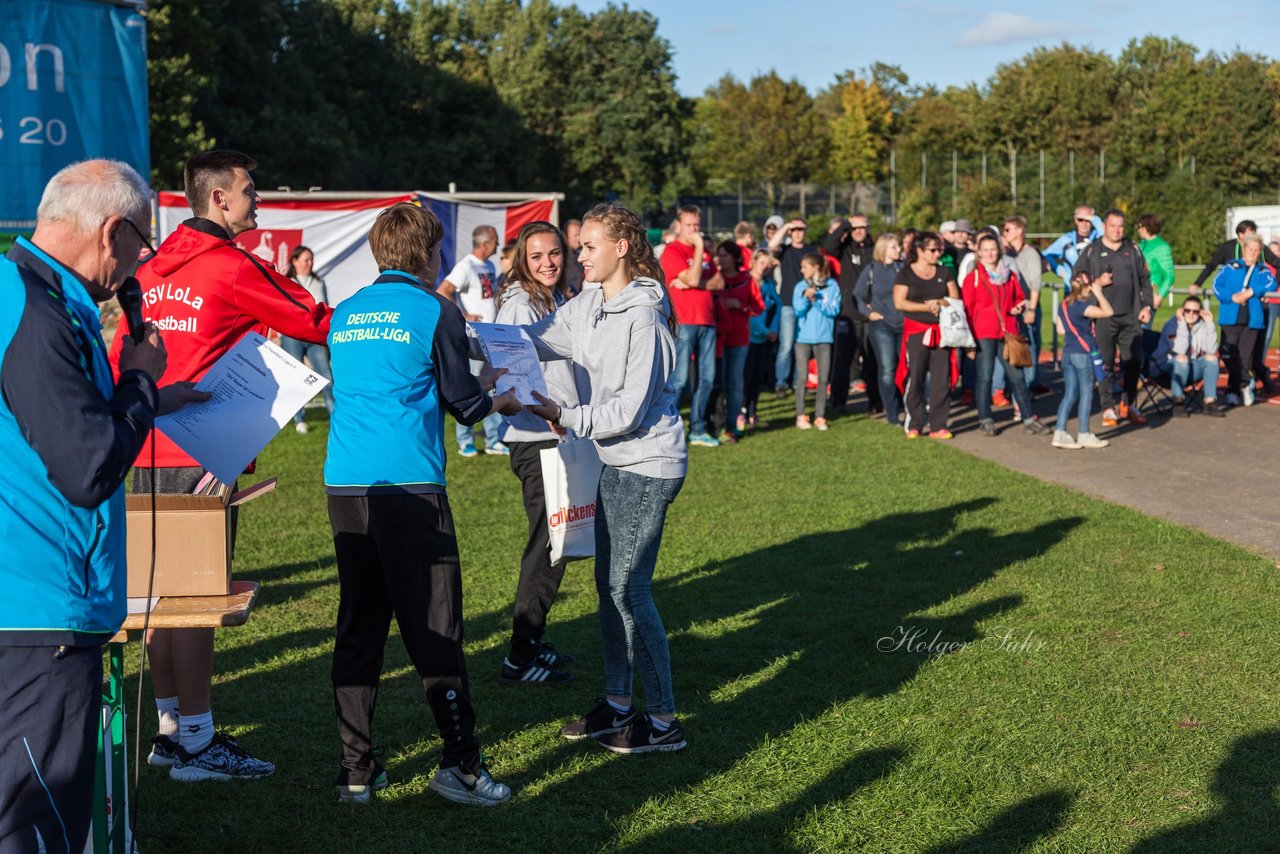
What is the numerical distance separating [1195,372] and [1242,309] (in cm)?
99

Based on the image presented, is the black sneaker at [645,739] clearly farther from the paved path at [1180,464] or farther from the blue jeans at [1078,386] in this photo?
the blue jeans at [1078,386]

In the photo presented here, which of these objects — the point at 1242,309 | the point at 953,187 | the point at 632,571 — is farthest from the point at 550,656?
the point at 953,187

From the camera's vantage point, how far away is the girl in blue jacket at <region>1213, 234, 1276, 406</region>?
1459 centimetres

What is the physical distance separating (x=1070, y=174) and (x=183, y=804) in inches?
2229

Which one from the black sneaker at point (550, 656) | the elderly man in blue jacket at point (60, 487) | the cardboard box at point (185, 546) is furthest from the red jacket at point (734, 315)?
the elderly man in blue jacket at point (60, 487)

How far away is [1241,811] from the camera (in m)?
4.39

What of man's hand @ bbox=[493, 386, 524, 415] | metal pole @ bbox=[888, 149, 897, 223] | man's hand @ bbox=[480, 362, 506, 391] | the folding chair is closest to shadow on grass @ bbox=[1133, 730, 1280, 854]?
man's hand @ bbox=[493, 386, 524, 415]

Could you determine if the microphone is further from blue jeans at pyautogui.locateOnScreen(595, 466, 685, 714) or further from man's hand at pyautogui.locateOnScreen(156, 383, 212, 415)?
blue jeans at pyautogui.locateOnScreen(595, 466, 685, 714)

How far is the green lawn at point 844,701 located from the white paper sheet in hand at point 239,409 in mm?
1342

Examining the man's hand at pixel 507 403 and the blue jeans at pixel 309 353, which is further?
the blue jeans at pixel 309 353

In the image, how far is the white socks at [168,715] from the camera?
4.97 metres

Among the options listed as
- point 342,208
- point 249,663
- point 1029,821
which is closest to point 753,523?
point 249,663

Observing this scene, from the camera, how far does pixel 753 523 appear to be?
9281mm

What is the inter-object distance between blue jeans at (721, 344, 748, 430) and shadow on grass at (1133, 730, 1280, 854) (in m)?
8.50
